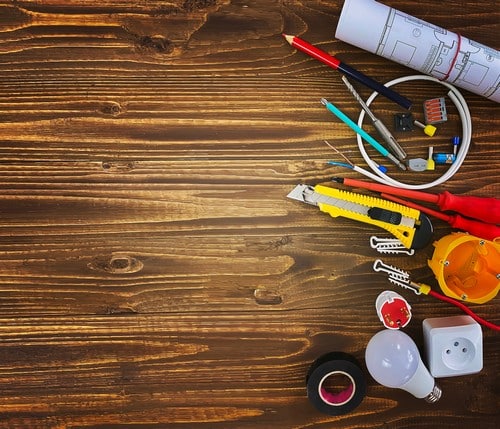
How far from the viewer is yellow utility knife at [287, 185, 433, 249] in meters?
0.87

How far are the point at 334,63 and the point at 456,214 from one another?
30 centimetres

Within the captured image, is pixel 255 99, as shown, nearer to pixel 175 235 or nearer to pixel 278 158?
pixel 278 158

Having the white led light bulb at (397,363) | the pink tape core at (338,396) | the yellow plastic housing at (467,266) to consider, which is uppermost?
the yellow plastic housing at (467,266)

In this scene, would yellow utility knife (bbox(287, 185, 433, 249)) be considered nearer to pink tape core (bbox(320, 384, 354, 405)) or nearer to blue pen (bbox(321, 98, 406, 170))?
blue pen (bbox(321, 98, 406, 170))

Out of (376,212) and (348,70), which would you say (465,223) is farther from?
(348,70)

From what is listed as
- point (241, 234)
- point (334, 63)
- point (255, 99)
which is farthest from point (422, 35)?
point (241, 234)

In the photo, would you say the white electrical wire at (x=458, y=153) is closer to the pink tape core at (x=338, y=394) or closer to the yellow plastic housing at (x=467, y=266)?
the yellow plastic housing at (x=467, y=266)

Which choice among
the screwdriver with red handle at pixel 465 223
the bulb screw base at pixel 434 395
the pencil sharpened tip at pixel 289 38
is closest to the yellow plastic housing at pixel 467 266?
the screwdriver with red handle at pixel 465 223

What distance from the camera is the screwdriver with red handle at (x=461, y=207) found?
0.87 meters

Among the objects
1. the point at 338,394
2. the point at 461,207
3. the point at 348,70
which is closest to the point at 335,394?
the point at 338,394

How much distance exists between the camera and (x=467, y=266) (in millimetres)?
885

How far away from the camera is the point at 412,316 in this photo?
92 cm

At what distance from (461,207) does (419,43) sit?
25 centimetres

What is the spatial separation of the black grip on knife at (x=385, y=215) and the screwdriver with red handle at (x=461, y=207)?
1.1 inches
